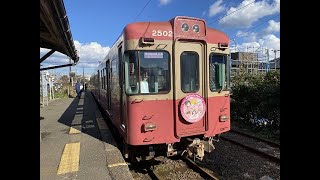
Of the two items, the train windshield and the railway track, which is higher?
the train windshield

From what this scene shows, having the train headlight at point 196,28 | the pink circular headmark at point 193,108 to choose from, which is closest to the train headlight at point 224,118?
the pink circular headmark at point 193,108

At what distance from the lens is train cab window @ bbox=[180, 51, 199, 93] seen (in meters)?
6.46

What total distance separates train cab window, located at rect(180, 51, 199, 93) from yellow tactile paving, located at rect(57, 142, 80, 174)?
2777 millimetres

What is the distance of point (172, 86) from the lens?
20.6 ft

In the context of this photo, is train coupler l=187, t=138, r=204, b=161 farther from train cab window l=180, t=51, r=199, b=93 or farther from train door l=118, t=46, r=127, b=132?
train door l=118, t=46, r=127, b=132

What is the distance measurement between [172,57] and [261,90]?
22.5ft

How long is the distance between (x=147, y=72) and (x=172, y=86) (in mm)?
639

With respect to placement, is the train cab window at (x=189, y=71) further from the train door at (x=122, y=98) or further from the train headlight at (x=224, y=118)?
the train door at (x=122, y=98)

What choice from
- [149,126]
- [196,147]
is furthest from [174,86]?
[196,147]

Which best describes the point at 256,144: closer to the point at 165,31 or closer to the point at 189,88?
the point at 189,88

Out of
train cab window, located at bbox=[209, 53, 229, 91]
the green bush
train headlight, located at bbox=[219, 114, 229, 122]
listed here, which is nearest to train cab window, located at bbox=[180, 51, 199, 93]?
train cab window, located at bbox=[209, 53, 229, 91]

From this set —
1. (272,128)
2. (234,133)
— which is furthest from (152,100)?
(272,128)

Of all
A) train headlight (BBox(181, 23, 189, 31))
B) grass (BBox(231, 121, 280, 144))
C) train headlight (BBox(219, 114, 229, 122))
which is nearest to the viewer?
train headlight (BBox(181, 23, 189, 31))
